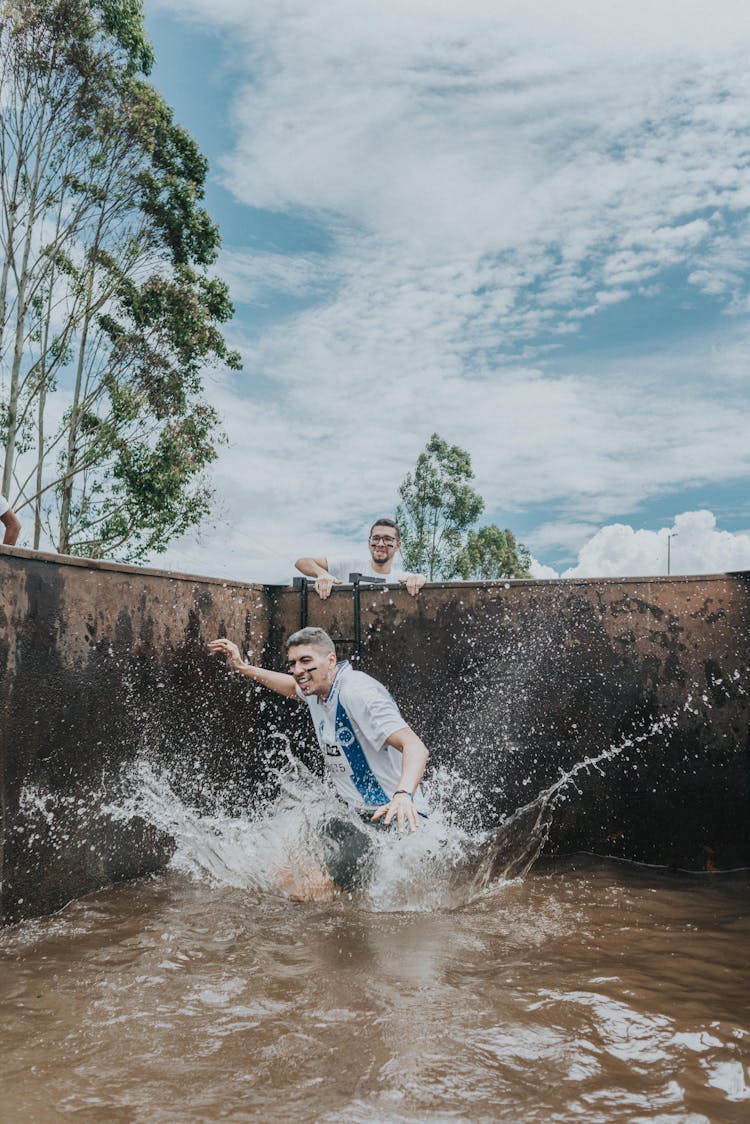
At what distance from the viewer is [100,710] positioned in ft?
14.7

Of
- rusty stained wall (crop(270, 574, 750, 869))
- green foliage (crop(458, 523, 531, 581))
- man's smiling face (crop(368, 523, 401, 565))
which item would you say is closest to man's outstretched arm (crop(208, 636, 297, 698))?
rusty stained wall (crop(270, 574, 750, 869))

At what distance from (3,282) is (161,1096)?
18.0 m

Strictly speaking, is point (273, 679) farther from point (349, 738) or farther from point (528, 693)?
point (528, 693)

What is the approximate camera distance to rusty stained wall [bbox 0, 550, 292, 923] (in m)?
4.00

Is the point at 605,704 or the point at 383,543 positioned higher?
the point at 383,543

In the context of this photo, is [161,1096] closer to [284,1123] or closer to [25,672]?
[284,1123]

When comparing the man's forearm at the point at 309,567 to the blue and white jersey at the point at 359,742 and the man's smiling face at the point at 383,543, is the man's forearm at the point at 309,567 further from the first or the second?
the blue and white jersey at the point at 359,742

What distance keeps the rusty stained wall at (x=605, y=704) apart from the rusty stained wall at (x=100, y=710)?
1.19 m

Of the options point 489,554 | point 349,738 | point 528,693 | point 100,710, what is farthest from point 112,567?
point 489,554

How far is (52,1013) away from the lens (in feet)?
9.57

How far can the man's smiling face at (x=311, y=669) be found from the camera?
14.1 ft

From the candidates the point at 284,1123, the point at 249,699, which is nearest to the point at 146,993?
the point at 284,1123

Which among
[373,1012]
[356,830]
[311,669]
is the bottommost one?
[373,1012]

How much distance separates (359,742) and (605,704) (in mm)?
1774
